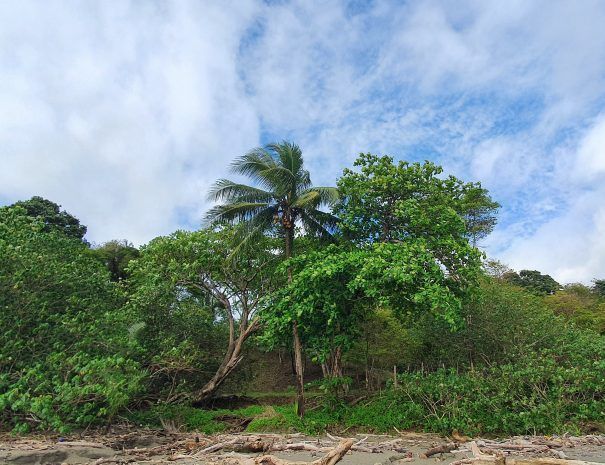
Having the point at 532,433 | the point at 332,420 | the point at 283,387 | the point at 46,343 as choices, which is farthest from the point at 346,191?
the point at 283,387

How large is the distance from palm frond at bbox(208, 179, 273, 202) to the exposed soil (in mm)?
7376

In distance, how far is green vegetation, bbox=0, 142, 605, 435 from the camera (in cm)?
1073

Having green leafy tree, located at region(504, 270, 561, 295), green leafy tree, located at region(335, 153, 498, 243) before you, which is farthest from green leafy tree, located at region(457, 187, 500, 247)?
green leafy tree, located at region(335, 153, 498, 243)

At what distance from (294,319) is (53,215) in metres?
→ 23.5

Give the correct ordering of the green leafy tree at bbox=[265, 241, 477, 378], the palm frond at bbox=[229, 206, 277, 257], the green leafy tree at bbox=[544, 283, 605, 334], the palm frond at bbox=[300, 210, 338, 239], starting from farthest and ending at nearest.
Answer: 1. the green leafy tree at bbox=[544, 283, 605, 334]
2. the palm frond at bbox=[300, 210, 338, 239]
3. the palm frond at bbox=[229, 206, 277, 257]
4. the green leafy tree at bbox=[265, 241, 477, 378]

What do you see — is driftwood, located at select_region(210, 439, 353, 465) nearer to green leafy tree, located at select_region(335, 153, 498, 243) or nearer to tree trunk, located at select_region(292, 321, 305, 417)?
tree trunk, located at select_region(292, 321, 305, 417)

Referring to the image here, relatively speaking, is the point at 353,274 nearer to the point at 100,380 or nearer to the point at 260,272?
the point at 260,272

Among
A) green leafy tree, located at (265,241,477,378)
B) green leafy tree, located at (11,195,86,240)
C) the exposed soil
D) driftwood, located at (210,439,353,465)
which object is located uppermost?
green leafy tree, located at (11,195,86,240)

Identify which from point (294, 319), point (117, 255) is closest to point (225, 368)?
point (294, 319)

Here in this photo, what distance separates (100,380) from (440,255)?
9945mm

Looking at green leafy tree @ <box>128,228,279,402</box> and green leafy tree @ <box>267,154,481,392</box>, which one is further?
green leafy tree @ <box>128,228,279,402</box>

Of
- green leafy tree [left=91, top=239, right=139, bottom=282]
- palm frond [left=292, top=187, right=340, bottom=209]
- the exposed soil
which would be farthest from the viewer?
green leafy tree [left=91, top=239, right=139, bottom=282]

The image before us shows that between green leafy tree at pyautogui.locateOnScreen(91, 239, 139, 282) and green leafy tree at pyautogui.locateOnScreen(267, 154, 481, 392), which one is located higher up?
green leafy tree at pyautogui.locateOnScreen(91, 239, 139, 282)

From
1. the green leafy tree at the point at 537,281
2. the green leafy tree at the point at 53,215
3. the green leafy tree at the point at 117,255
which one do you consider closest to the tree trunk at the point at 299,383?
the green leafy tree at the point at 117,255
